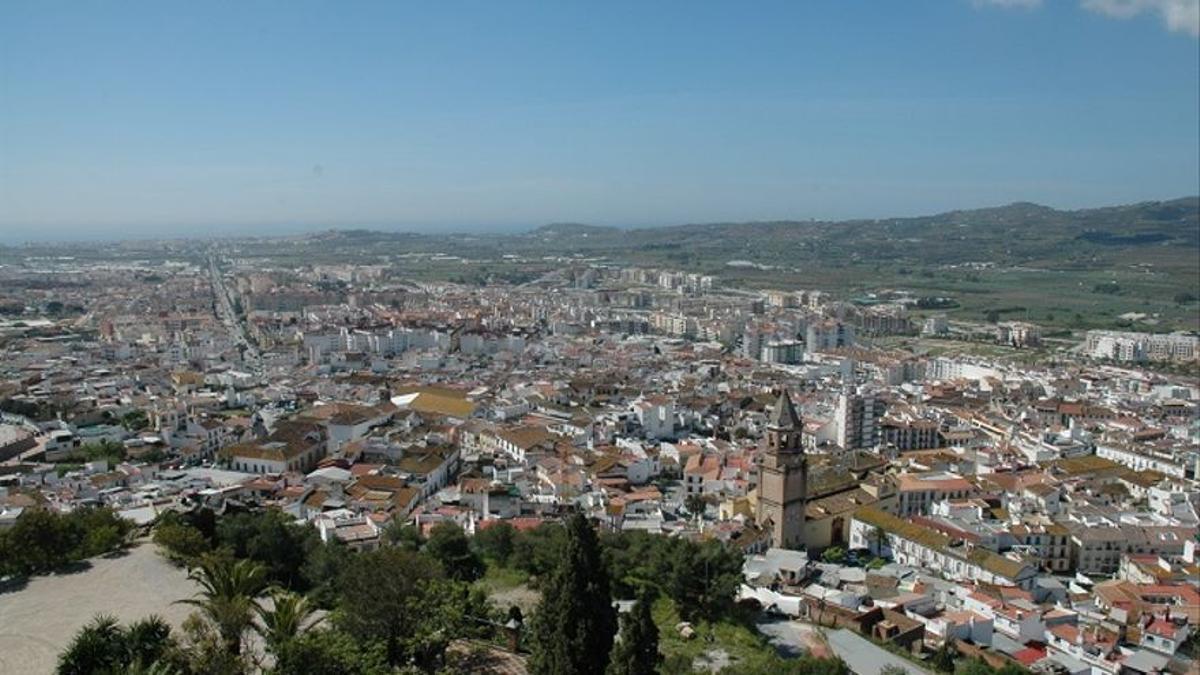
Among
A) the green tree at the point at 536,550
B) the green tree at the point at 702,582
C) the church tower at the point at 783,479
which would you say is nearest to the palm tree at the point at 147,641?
the green tree at the point at 536,550

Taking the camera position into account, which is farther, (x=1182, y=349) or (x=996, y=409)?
(x=1182, y=349)

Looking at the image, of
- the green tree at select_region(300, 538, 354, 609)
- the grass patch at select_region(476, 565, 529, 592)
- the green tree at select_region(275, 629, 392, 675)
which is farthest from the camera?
the grass patch at select_region(476, 565, 529, 592)

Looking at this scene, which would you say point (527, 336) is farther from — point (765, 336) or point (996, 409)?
point (996, 409)

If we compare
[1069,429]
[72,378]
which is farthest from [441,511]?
[72,378]

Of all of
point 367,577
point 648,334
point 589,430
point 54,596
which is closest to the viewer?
point 367,577

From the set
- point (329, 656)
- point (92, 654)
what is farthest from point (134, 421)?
point (329, 656)

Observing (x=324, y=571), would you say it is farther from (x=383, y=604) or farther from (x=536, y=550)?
(x=383, y=604)

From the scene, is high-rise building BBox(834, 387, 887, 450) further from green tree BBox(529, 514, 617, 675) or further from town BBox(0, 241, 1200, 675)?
green tree BBox(529, 514, 617, 675)

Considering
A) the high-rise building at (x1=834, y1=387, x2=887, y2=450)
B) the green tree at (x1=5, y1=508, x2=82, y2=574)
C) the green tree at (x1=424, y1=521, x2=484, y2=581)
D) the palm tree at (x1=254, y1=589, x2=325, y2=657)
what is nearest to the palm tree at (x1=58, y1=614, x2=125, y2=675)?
the palm tree at (x1=254, y1=589, x2=325, y2=657)
